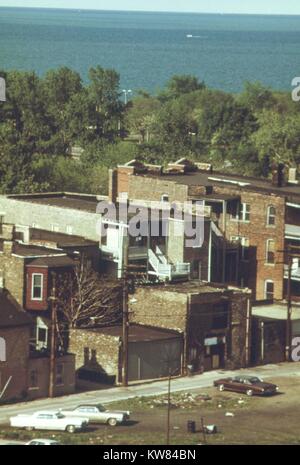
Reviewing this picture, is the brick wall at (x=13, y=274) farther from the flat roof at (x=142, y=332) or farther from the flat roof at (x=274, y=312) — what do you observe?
the flat roof at (x=274, y=312)

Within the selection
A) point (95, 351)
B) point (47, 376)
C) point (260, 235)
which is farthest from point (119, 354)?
point (260, 235)

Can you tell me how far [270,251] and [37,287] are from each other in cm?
1672

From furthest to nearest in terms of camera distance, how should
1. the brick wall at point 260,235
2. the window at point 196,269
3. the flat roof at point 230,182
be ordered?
the flat roof at point 230,182, the brick wall at point 260,235, the window at point 196,269

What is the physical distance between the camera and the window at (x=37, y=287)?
6278 cm

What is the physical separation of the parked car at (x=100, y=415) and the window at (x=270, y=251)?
23490 millimetres

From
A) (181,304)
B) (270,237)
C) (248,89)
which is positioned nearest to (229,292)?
(181,304)

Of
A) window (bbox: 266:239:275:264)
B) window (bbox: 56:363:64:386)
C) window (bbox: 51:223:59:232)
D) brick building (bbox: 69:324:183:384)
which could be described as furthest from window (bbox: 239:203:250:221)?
window (bbox: 56:363:64:386)

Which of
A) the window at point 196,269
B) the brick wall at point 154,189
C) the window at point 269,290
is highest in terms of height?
the brick wall at point 154,189

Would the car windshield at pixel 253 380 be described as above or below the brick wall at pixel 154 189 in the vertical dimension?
below

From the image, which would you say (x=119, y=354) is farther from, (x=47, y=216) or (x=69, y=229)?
(x=47, y=216)

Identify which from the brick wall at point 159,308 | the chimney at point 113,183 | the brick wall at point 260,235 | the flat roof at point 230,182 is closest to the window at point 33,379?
the brick wall at point 159,308

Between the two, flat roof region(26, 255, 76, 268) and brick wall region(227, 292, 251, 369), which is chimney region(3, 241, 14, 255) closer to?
flat roof region(26, 255, 76, 268)

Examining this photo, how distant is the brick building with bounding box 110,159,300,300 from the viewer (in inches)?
2977

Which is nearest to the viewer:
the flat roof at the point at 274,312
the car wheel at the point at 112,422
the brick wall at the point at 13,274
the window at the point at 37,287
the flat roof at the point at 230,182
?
the car wheel at the point at 112,422
